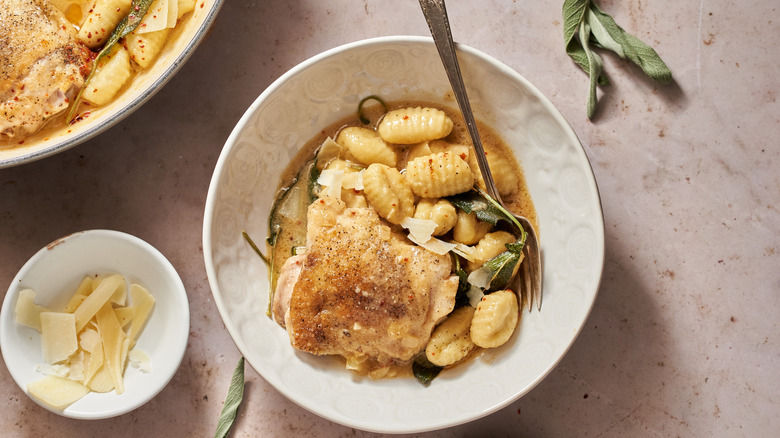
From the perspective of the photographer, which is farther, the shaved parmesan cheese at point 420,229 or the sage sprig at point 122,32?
the sage sprig at point 122,32

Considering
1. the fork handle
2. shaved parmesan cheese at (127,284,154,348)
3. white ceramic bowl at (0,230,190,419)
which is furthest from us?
shaved parmesan cheese at (127,284,154,348)

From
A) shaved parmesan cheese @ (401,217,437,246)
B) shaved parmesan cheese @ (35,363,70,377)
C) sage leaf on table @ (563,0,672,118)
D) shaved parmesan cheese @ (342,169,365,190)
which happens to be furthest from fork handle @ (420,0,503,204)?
shaved parmesan cheese @ (35,363,70,377)

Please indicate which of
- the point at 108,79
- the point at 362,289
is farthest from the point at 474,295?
the point at 108,79

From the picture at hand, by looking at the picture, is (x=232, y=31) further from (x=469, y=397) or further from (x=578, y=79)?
(x=469, y=397)

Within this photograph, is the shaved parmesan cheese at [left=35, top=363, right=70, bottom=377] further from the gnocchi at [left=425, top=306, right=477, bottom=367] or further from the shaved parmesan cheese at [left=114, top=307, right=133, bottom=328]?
the gnocchi at [left=425, top=306, right=477, bottom=367]

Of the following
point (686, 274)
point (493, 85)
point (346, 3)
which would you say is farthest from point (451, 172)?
point (686, 274)

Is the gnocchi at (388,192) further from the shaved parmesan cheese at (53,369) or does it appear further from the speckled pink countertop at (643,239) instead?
the shaved parmesan cheese at (53,369)

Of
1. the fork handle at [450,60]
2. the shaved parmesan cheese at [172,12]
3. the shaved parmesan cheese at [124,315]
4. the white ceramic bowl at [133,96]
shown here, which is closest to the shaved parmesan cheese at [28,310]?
the shaved parmesan cheese at [124,315]
